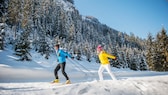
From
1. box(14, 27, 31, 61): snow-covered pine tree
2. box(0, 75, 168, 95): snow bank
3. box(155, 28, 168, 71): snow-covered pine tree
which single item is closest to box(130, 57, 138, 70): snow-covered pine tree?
box(155, 28, 168, 71): snow-covered pine tree

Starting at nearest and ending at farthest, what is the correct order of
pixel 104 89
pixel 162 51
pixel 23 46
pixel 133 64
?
pixel 104 89 → pixel 23 46 → pixel 162 51 → pixel 133 64

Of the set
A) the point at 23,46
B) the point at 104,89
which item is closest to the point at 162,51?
the point at 23,46

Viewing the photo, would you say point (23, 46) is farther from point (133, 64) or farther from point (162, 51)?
point (133, 64)

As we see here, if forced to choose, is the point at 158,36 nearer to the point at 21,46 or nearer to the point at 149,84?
the point at 21,46

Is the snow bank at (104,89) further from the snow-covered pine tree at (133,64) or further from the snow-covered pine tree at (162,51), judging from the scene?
the snow-covered pine tree at (133,64)

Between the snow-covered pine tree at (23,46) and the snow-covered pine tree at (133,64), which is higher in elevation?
the snow-covered pine tree at (23,46)

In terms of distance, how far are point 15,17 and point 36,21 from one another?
928 inches

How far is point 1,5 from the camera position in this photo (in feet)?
93.8

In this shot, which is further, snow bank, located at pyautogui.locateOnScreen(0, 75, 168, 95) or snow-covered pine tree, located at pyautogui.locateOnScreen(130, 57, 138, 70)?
snow-covered pine tree, located at pyautogui.locateOnScreen(130, 57, 138, 70)

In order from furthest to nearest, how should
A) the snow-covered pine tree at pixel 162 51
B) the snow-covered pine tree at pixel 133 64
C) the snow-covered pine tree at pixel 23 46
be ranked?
the snow-covered pine tree at pixel 133 64, the snow-covered pine tree at pixel 162 51, the snow-covered pine tree at pixel 23 46

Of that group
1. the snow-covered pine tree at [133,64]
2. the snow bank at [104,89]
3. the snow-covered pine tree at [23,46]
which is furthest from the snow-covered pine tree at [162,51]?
the snow bank at [104,89]

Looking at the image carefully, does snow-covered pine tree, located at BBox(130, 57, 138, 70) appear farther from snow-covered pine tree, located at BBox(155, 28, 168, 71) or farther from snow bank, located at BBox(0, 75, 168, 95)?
snow bank, located at BBox(0, 75, 168, 95)

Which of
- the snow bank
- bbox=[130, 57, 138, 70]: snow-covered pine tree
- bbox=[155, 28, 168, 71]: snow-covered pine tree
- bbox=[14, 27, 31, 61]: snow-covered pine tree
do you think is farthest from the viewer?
bbox=[130, 57, 138, 70]: snow-covered pine tree

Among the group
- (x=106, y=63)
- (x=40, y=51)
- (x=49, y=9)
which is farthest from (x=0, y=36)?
(x=49, y=9)
